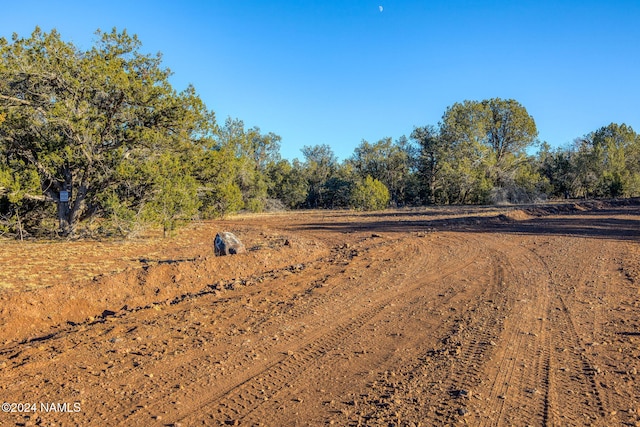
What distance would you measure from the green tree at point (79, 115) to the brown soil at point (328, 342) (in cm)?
559

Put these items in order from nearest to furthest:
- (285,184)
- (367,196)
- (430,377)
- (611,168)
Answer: (430,377), (367,196), (611,168), (285,184)

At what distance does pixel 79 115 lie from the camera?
44.1 ft

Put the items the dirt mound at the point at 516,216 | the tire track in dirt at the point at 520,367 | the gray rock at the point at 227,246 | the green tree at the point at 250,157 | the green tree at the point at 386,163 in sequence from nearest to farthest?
the tire track in dirt at the point at 520,367 → the gray rock at the point at 227,246 → the dirt mound at the point at 516,216 → the green tree at the point at 250,157 → the green tree at the point at 386,163

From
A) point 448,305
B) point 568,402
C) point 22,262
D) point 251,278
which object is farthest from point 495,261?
point 22,262

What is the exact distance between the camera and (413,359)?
4.37 meters

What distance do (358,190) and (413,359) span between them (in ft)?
107

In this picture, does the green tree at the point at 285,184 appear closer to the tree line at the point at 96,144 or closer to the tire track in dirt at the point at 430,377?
the tree line at the point at 96,144

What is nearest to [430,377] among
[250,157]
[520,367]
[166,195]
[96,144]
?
[520,367]

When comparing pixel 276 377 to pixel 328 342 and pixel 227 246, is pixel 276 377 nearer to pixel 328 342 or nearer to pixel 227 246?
pixel 328 342

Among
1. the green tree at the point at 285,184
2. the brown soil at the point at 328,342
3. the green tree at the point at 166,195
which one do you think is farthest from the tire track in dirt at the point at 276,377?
the green tree at the point at 285,184

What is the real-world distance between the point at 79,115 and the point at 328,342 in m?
12.7

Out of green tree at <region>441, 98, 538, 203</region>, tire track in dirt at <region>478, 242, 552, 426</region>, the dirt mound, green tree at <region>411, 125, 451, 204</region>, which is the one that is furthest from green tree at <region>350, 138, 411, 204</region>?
tire track in dirt at <region>478, 242, 552, 426</region>

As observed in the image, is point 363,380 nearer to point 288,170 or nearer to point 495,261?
point 495,261

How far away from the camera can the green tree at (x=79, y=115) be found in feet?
44.0
